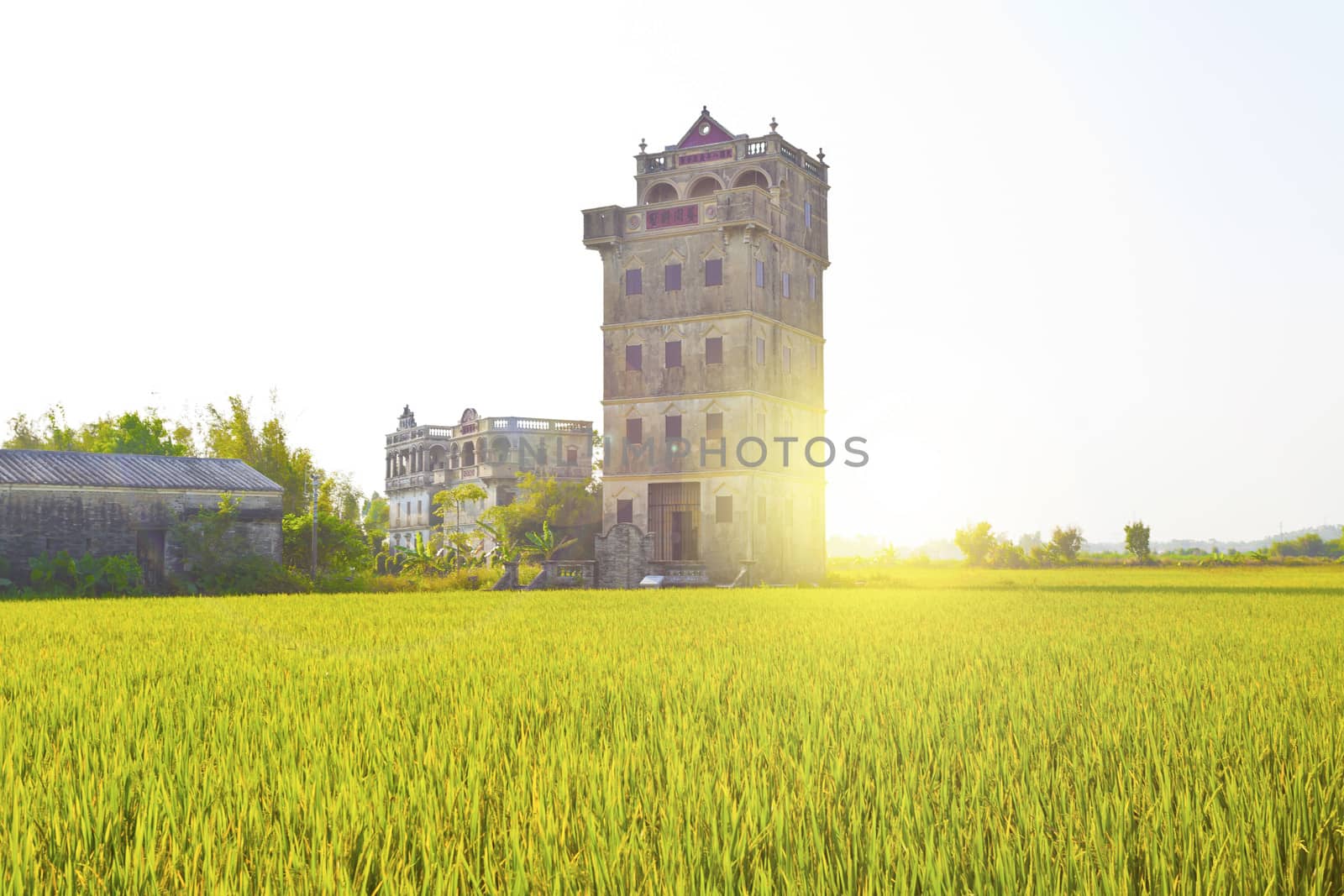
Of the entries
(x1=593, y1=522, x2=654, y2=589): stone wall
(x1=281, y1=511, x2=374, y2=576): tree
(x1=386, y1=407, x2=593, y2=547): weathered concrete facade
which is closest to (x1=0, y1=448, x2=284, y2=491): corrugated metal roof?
(x1=281, y1=511, x2=374, y2=576): tree

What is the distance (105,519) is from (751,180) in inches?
915

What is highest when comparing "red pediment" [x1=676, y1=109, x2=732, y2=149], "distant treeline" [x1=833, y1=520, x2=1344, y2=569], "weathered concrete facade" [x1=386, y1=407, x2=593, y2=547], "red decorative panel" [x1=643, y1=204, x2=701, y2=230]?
"red pediment" [x1=676, y1=109, x2=732, y2=149]

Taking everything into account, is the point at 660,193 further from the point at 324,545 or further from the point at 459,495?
the point at 459,495

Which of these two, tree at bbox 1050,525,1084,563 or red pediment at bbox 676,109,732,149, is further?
tree at bbox 1050,525,1084,563

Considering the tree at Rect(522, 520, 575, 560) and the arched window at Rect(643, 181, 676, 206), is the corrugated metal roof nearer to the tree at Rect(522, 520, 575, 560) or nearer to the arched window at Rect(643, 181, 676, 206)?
the tree at Rect(522, 520, 575, 560)

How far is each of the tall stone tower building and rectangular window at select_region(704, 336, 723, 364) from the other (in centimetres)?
5

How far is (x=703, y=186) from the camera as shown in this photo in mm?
39312

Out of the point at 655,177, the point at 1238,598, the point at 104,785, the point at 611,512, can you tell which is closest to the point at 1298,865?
the point at 104,785

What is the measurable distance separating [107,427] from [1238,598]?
Result: 4259 cm

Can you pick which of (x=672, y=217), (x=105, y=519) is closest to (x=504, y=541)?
(x=672, y=217)

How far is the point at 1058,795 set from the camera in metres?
4.69

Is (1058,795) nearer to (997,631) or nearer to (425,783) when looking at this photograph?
(425,783)

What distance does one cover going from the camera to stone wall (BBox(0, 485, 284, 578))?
2611cm

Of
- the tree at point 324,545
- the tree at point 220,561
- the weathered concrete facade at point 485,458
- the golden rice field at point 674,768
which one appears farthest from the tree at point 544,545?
the golden rice field at point 674,768
